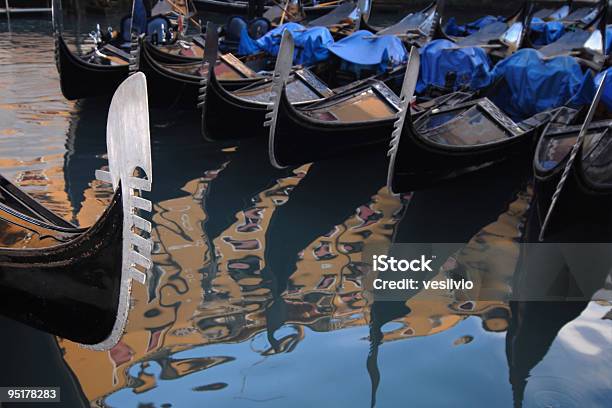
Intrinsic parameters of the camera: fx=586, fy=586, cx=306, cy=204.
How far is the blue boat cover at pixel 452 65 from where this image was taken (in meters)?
4.72

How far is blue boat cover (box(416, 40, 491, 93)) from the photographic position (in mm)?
4723

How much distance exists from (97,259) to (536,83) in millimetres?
3814

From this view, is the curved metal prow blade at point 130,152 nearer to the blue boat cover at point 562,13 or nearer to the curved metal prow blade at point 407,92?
the curved metal prow blade at point 407,92

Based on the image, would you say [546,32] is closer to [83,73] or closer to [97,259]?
[83,73]

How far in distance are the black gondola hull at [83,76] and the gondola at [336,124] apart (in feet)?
7.06

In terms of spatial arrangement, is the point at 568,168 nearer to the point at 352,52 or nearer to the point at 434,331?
the point at 434,331

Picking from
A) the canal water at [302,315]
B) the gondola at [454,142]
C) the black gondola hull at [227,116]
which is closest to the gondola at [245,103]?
the black gondola hull at [227,116]

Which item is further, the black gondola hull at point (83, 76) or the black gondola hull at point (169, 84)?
the black gondola hull at point (83, 76)

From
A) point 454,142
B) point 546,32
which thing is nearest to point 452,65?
point 454,142

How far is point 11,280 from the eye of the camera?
165cm

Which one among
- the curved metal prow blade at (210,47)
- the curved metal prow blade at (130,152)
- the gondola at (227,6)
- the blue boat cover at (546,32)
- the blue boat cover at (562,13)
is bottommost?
the gondola at (227,6)

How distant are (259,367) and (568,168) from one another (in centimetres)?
155

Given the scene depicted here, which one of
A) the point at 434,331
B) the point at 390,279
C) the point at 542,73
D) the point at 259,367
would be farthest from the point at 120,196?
the point at 542,73

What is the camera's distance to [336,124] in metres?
3.54
